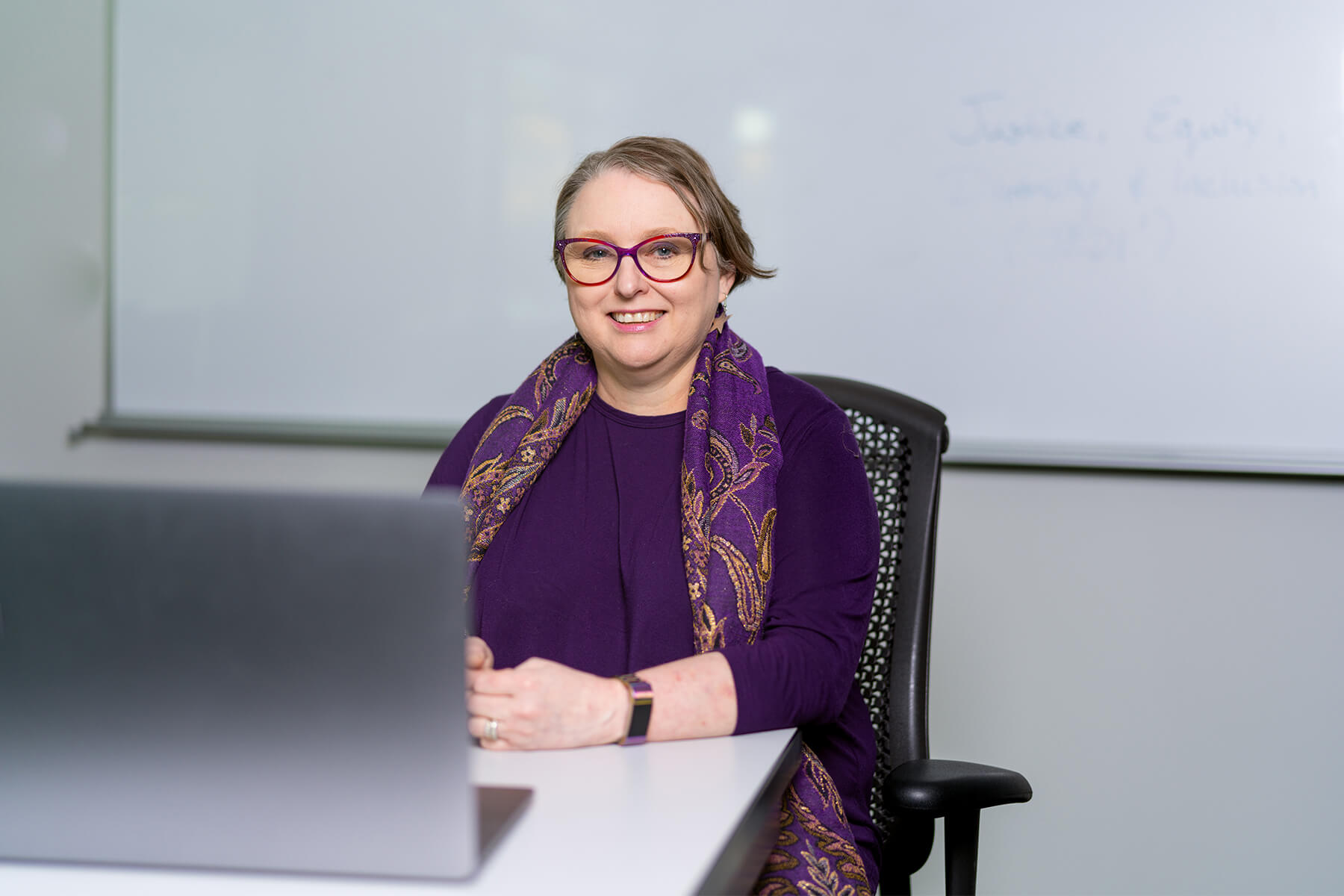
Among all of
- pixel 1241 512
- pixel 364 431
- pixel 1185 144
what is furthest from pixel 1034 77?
pixel 364 431

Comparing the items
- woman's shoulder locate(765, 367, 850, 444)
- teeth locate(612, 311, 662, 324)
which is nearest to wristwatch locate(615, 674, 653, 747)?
woman's shoulder locate(765, 367, 850, 444)

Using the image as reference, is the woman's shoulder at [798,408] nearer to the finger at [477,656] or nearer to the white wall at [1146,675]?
the finger at [477,656]

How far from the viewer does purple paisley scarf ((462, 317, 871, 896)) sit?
1.08m

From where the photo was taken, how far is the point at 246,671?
0.63 metres

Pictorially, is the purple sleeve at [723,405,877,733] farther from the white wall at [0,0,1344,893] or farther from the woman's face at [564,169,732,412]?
the white wall at [0,0,1344,893]

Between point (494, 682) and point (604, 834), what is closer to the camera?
point (604, 834)

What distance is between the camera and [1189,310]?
188cm

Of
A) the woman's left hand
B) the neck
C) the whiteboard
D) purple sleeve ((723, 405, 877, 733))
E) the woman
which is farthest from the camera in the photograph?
the whiteboard

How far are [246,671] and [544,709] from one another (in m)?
0.32

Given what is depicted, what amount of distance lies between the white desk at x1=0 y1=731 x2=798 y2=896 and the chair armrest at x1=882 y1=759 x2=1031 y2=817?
0.16 meters

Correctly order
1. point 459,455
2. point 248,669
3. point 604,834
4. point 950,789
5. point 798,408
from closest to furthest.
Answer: point 248,669, point 604,834, point 950,789, point 798,408, point 459,455

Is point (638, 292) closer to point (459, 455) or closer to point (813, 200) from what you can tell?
point (459, 455)

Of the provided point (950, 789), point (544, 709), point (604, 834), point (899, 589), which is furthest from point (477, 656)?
point (899, 589)

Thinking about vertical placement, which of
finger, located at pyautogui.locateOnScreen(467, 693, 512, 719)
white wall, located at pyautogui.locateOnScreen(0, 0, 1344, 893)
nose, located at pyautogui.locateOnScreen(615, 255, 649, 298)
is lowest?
white wall, located at pyautogui.locateOnScreen(0, 0, 1344, 893)
